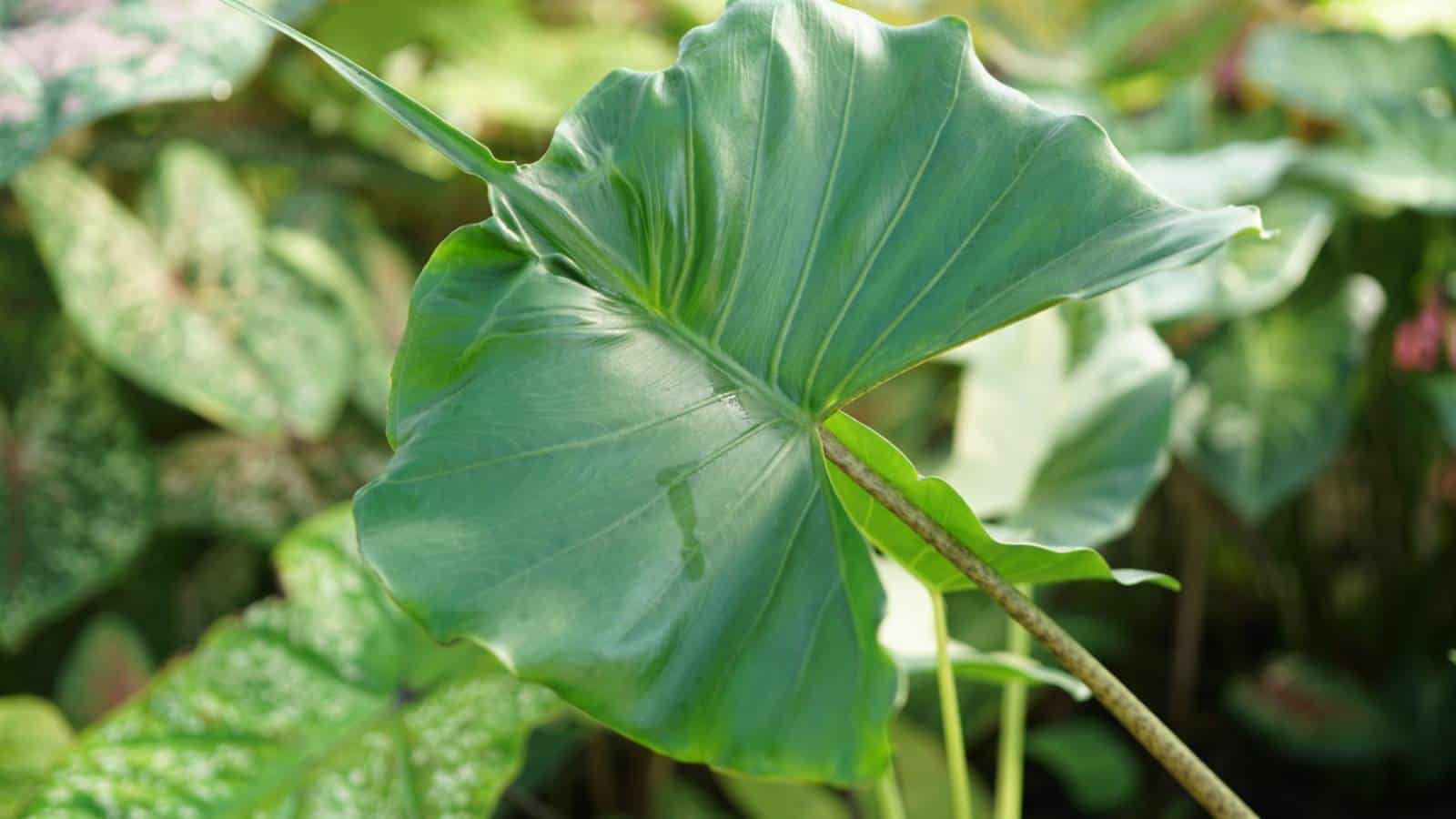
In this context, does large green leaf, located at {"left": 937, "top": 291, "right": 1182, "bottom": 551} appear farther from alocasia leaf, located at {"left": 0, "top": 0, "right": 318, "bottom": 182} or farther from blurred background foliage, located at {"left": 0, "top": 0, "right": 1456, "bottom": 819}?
alocasia leaf, located at {"left": 0, "top": 0, "right": 318, "bottom": 182}

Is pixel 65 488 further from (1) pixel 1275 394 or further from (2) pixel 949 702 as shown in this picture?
(1) pixel 1275 394

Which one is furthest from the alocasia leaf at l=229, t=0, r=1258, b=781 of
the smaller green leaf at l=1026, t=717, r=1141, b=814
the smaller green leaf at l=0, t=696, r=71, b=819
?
the smaller green leaf at l=1026, t=717, r=1141, b=814

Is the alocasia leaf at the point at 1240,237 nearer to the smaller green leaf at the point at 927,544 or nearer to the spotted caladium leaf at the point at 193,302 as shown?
the smaller green leaf at the point at 927,544

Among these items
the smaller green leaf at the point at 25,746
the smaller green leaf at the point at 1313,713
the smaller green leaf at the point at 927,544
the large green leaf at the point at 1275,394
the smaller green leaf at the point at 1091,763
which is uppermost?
the large green leaf at the point at 1275,394

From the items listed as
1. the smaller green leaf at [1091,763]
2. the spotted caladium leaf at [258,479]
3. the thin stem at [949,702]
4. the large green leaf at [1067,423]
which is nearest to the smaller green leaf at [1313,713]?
the smaller green leaf at [1091,763]

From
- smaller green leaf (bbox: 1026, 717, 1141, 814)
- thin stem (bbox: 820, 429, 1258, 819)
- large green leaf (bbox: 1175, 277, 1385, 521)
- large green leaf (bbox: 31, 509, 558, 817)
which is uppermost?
large green leaf (bbox: 1175, 277, 1385, 521)

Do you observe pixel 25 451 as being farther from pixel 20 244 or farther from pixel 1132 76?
pixel 1132 76
